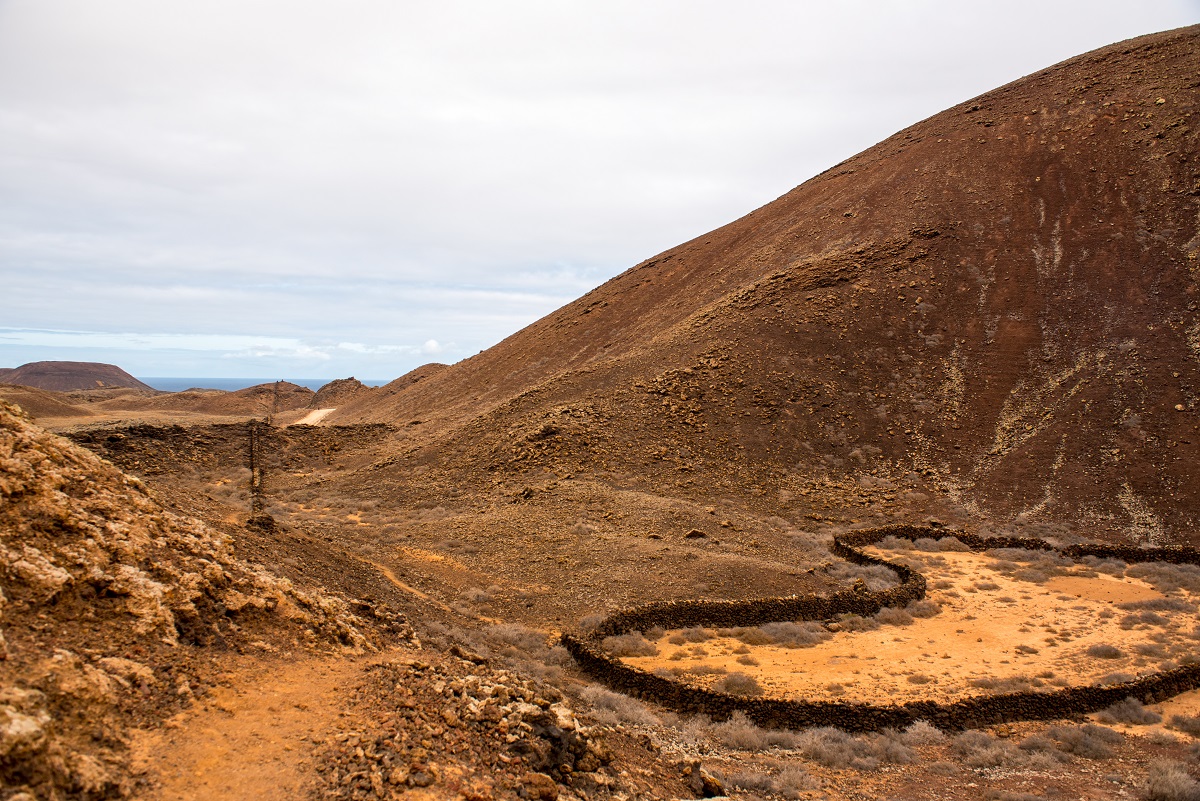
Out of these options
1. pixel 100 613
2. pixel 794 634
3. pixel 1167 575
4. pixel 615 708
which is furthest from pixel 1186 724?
pixel 100 613

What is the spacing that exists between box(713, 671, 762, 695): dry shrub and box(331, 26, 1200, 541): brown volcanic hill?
1316cm

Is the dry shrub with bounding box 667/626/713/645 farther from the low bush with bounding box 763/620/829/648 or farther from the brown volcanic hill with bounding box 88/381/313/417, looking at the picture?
the brown volcanic hill with bounding box 88/381/313/417

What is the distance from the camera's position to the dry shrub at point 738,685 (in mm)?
12219

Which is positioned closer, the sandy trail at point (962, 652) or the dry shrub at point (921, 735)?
the dry shrub at point (921, 735)

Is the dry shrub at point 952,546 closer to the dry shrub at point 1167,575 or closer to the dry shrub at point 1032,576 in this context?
the dry shrub at point 1032,576

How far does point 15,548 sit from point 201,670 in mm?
2029

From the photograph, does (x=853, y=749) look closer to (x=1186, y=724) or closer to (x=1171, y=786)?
(x=1171, y=786)

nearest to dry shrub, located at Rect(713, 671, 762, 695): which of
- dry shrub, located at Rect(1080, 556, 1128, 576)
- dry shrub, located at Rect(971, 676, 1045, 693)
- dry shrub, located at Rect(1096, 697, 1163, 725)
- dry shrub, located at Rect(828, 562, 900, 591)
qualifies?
dry shrub, located at Rect(971, 676, 1045, 693)

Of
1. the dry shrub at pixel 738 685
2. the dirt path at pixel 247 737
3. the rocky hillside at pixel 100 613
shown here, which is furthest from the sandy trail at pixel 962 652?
the dirt path at pixel 247 737

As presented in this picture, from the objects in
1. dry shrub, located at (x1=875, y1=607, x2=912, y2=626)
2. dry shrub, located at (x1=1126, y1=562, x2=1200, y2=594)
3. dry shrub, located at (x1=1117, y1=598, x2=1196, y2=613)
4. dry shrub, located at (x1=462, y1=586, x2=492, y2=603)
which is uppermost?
dry shrub, located at (x1=1126, y1=562, x2=1200, y2=594)

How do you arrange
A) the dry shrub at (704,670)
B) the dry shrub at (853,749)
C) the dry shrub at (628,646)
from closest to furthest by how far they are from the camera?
the dry shrub at (853,749)
the dry shrub at (704,670)
the dry shrub at (628,646)

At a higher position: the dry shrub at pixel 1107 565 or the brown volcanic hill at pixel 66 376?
the brown volcanic hill at pixel 66 376

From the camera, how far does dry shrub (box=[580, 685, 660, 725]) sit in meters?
10.6

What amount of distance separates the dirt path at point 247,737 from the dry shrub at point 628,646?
7.23 metres
